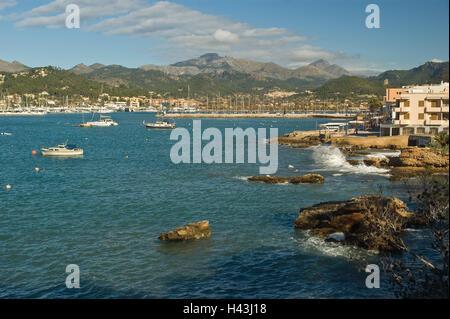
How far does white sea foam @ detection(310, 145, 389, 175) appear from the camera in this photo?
53144 millimetres

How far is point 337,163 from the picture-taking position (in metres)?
60.4

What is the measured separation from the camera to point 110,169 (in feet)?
199

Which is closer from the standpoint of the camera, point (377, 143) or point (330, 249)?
point (330, 249)

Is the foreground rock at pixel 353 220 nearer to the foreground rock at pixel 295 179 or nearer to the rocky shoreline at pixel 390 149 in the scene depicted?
the rocky shoreline at pixel 390 149

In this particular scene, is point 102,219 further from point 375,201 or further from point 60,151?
point 60,151

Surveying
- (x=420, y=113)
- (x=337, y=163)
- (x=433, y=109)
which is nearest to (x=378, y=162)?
(x=337, y=163)

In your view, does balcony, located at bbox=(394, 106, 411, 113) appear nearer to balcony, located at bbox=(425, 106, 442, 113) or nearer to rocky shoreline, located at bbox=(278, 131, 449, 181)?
balcony, located at bbox=(425, 106, 442, 113)

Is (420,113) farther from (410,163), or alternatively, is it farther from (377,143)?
(410,163)

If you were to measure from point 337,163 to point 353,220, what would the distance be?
34.0 m

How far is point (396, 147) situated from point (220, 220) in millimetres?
53215

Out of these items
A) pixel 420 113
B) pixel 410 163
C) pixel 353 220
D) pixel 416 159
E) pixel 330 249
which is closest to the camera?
pixel 330 249

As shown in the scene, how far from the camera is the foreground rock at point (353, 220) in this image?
24.8m
